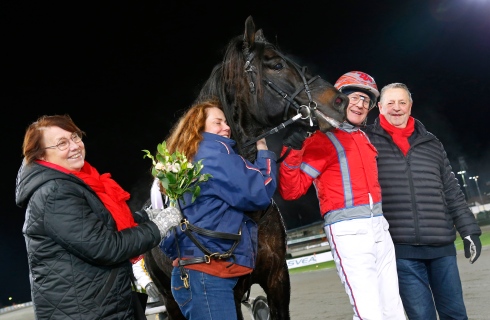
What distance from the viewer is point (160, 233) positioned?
234cm

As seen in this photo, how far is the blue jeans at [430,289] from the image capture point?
327 cm

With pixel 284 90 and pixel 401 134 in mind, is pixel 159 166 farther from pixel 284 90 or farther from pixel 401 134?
pixel 401 134

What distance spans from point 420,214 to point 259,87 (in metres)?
1.46

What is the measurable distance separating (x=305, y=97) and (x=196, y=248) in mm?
1097

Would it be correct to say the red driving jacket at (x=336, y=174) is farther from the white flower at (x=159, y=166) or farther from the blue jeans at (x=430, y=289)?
the white flower at (x=159, y=166)

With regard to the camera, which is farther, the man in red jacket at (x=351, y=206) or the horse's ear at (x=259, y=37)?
the horse's ear at (x=259, y=37)

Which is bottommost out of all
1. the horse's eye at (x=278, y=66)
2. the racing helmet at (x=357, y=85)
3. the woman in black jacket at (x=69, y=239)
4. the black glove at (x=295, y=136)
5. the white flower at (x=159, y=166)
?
the woman in black jacket at (x=69, y=239)

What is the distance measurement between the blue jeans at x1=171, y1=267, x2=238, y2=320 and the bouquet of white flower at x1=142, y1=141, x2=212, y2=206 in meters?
0.40

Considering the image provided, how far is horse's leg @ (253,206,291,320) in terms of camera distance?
9.89ft

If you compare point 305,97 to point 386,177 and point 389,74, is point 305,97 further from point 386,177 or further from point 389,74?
point 389,74

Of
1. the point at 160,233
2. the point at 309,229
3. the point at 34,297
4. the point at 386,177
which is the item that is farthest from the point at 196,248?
the point at 309,229

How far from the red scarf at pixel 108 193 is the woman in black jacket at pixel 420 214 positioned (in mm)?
1831

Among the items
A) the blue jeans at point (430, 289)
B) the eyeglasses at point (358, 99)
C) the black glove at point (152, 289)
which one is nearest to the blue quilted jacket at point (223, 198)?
the eyeglasses at point (358, 99)

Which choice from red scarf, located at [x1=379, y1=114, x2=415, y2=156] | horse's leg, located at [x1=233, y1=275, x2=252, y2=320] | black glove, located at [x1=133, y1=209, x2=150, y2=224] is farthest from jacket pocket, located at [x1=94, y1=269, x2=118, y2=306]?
red scarf, located at [x1=379, y1=114, x2=415, y2=156]
